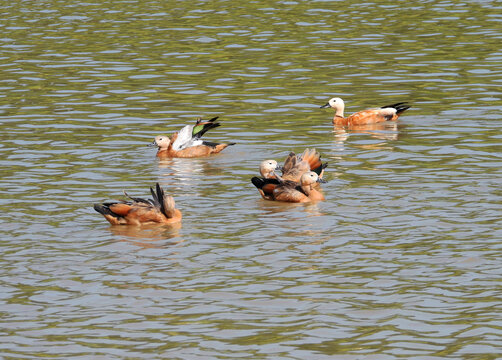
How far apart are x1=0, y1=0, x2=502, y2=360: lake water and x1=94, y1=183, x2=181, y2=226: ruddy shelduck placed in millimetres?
145

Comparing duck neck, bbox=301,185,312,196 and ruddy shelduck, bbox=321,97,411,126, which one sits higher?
duck neck, bbox=301,185,312,196

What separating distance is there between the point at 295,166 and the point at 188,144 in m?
3.54

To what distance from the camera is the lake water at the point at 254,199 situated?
10.4 m

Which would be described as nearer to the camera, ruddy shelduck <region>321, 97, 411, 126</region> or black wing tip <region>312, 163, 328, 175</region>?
black wing tip <region>312, 163, 328, 175</region>

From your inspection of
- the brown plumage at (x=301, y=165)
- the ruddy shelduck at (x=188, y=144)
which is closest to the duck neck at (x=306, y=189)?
the brown plumage at (x=301, y=165)

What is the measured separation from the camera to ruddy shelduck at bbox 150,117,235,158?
1983cm

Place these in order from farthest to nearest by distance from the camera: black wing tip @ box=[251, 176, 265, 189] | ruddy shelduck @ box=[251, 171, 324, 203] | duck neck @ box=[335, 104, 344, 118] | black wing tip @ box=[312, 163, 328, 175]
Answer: duck neck @ box=[335, 104, 344, 118] → black wing tip @ box=[312, 163, 328, 175] → black wing tip @ box=[251, 176, 265, 189] → ruddy shelduck @ box=[251, 171, 324, 203]

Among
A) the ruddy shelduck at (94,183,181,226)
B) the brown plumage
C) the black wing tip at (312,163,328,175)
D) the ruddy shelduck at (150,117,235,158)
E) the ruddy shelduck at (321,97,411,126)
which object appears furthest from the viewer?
the ruddy shelduck at (321,97,411,126)

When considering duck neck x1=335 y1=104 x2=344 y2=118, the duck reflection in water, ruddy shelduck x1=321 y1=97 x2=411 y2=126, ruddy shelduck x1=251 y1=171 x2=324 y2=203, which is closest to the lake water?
the duck reflection in water

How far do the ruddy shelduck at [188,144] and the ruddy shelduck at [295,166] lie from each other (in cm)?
286

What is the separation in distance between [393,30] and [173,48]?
689 centimetres

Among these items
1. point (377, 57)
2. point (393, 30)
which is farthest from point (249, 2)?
point (377, 57)

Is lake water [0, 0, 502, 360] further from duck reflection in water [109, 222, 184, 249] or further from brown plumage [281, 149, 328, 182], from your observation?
brown plumage [281, 149, 328, 182]

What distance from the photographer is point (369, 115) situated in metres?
22.2
